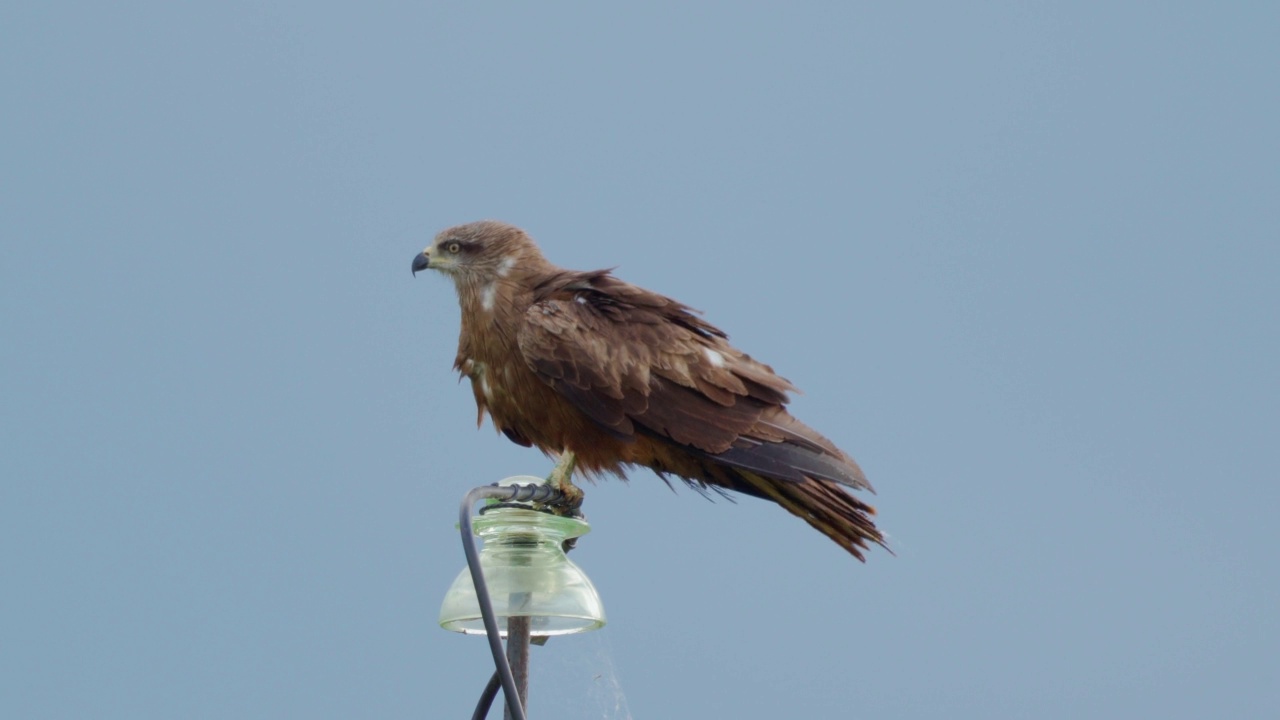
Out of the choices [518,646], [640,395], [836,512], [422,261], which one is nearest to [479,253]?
[422,261]

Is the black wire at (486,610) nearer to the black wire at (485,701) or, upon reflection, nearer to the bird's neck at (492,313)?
the black wire at (485,701)

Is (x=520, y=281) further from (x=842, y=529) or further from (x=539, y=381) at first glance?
(x=842, y=529)

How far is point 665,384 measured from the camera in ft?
14.6

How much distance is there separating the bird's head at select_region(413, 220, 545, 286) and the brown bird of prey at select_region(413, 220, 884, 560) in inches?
3.3

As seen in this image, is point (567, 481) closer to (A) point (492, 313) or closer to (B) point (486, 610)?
(A) point (492, 313)

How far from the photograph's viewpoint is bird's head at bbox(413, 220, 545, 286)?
16.2ft

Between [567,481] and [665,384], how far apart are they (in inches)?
17.5

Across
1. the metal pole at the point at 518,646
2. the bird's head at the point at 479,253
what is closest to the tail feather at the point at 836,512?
the bird's head at the point at 479,253

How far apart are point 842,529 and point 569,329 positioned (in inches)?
41.8

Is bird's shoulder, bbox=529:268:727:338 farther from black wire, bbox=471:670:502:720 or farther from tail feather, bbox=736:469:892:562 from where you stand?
black wire, bbox=471:670:502:720

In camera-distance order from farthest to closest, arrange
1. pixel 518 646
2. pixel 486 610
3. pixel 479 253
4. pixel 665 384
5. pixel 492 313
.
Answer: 1. pixel 479 253
2. pixel 492 313
3. pixel 665 384
4. pixel 518 646
5. pixel 486 610

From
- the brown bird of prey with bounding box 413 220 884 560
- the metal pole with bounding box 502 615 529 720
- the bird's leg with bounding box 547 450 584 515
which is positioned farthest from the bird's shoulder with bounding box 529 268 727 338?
the metal pole with bounding box 502 615 529 720

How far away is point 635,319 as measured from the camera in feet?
15.1

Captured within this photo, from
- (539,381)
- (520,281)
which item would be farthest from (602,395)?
(520,281)
